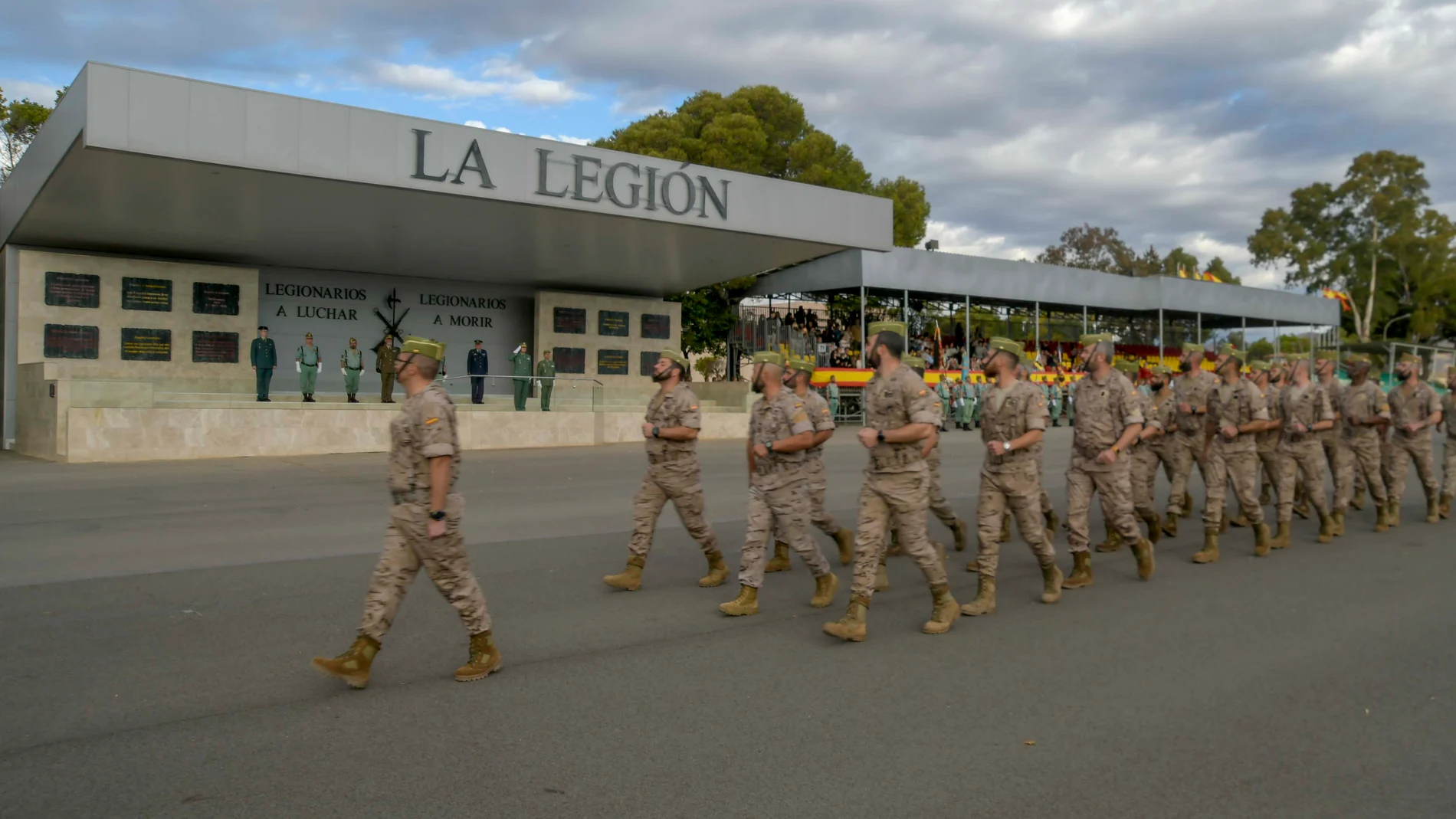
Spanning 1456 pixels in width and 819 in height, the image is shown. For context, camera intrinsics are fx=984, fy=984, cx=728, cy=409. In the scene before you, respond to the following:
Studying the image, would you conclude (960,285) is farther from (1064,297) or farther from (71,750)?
(71,750)

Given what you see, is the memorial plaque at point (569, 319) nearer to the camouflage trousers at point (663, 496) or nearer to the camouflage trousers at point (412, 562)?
the camouflage trousers at point (663, 496)

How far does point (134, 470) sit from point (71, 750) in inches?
518

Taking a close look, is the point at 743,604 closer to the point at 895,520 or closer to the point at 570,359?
the point at 895,520

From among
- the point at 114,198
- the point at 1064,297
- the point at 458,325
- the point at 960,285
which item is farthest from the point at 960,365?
the point at 114,198

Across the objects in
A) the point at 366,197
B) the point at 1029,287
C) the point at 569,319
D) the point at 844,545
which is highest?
the point at 1029,287

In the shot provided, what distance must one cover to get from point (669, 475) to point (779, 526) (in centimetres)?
96

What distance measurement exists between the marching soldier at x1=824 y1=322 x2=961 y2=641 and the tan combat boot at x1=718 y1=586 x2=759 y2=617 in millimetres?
637

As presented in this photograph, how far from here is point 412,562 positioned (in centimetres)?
511

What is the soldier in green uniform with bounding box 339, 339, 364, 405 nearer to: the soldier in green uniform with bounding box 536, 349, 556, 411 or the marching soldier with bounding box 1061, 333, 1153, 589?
the soldier in green uniform with bounding box 536, 349, 556, 411

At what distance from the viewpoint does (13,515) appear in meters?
10.9

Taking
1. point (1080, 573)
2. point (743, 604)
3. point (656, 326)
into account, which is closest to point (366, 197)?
point (656, 326)

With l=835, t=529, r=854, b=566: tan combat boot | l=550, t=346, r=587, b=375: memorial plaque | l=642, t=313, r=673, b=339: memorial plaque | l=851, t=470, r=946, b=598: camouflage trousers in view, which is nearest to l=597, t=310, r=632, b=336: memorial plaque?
l=642, t=313, r=673, b=339: memorial plaque

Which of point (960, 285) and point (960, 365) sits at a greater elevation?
point (960, 285)

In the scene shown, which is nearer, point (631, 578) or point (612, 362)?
point (631, 578)
